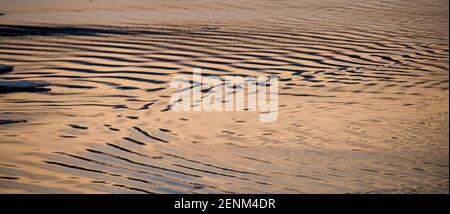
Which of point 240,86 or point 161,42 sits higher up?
point 161,42

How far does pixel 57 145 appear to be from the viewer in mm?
7852

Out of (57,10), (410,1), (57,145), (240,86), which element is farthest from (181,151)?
(410,1)

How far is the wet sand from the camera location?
6.86 m

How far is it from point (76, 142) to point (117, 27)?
26.4 feet

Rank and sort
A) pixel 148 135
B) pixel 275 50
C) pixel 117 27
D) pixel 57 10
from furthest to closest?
pixel 57 10 < pixel 117 27 < pixel 275 50 < pixel 148 135

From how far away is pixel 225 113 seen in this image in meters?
9.26

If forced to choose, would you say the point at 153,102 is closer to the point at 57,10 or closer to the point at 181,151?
the point at 181,151

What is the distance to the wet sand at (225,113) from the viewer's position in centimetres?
686

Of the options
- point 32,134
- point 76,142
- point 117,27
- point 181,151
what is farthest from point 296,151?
point 117,27

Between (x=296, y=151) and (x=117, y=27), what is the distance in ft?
28.7
